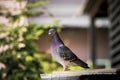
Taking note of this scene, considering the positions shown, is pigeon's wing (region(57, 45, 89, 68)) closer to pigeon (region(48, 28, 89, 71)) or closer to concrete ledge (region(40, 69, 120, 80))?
pigeon (region(48, 28, 89, 71))

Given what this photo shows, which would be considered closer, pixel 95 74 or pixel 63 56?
pixel 95 74

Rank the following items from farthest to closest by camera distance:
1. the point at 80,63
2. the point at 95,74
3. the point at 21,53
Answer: the point at 21,53
the point at 80,63
the point at 95,74

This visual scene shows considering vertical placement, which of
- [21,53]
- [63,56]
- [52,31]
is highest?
[21,53]

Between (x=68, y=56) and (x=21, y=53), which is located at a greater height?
(x=21, y=53)

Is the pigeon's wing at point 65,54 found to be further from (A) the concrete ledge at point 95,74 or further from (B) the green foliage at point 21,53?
(B) the green foliage at point 21,53

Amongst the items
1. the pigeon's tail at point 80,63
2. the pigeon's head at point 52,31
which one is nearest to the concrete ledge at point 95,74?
the pigeon's tail at point 80,63

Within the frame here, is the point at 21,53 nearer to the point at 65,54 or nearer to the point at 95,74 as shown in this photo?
the point at 65,54

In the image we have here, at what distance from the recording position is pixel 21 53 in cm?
386

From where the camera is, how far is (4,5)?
4297 mm

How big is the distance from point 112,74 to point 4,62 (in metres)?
2.22

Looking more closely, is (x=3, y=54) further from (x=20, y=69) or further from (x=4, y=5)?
(x=4, y=5)

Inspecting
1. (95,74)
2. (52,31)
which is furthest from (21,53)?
(95,74)

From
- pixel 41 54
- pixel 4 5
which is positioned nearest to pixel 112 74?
pixel 41 54

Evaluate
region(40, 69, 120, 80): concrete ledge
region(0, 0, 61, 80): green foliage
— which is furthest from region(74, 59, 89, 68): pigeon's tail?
region(0, 0, 61, 80): green foliage
